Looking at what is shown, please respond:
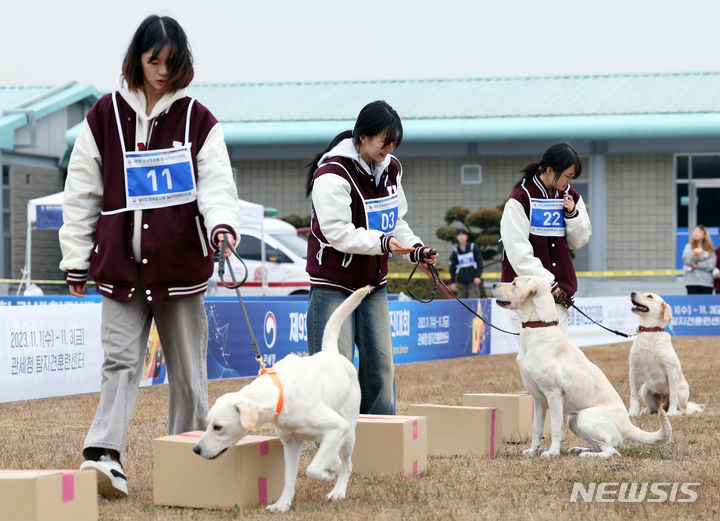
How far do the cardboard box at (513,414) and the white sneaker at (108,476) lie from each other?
2947 millimetres

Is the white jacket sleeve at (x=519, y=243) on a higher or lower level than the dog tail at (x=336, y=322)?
higher

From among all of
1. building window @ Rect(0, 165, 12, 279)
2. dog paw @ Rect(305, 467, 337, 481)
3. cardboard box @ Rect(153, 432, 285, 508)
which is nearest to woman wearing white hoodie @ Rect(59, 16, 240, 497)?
cardboard box @ Rect(153, 432, 285, 508)

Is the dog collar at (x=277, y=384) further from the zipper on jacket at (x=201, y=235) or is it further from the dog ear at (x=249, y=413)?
the zipper on jacket at (x=201, y=235)

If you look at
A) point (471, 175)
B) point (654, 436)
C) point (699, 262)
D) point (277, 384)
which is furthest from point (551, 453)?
point (471, 175)

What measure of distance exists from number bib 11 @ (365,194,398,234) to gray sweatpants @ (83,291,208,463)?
1.06 metres

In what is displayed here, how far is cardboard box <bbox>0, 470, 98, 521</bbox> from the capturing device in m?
3.36

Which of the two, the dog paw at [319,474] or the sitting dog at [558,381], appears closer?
the dog paw at [319,474]

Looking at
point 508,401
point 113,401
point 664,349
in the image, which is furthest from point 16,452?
point 664,349

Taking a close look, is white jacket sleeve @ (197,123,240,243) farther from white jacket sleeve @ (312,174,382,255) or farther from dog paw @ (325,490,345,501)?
dog paw @ (325,490,345,501)

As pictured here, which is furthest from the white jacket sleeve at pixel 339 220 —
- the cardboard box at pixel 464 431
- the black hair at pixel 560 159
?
the black hair at pixel 560 159

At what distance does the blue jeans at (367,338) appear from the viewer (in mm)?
5070

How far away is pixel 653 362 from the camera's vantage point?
8250mm

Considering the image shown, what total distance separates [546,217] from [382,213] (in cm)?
130

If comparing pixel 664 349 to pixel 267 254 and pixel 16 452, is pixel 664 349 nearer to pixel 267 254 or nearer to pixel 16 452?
pixel 16 452
